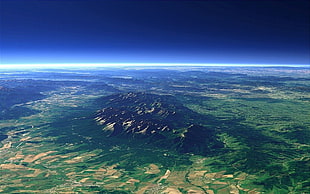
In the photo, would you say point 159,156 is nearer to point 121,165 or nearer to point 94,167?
point 121,165

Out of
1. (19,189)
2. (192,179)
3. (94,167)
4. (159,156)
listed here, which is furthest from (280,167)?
(19,189)

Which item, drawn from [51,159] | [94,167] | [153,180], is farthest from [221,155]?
[51,159]

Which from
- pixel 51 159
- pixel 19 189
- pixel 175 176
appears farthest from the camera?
pixel 51 159

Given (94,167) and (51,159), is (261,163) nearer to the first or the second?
(94,167)

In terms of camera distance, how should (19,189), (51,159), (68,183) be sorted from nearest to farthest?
(19,189), (68,183), (51,159)

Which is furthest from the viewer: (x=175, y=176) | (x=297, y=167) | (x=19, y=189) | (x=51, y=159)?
(x=51, y=159)

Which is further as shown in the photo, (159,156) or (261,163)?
(159,156)

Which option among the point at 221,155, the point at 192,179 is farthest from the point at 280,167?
the point at 192,179

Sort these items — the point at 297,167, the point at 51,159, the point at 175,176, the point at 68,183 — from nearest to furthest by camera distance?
the point at 68,183, the point at 175,176, the point at 297,167, the point at 51,159

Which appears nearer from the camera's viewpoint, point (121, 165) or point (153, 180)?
point (153, 180)
